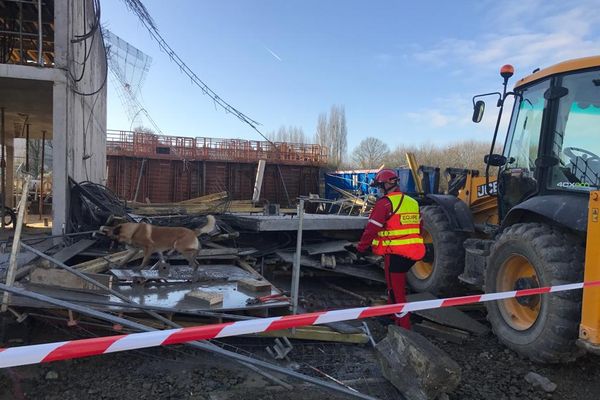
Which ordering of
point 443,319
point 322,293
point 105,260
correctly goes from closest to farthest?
point 443,319
point 105,260
point 322,293

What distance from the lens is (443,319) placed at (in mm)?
5332

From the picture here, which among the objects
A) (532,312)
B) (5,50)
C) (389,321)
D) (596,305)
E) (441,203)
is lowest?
(389,321)

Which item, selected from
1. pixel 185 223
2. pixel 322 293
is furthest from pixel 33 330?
pixel 322 293

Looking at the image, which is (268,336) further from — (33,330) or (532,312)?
(532,312)

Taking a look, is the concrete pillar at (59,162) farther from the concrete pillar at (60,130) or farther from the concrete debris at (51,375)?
the concrete debris at (51,375)

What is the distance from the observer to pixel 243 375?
13.0ft

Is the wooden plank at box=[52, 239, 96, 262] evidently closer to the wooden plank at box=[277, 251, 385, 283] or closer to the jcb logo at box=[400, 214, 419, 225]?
the wooden plank at box=[277, 251, 385, 283]

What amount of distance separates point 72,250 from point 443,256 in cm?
500

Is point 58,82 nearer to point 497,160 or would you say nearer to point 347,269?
point 347,269

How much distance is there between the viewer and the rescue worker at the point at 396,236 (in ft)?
16.8

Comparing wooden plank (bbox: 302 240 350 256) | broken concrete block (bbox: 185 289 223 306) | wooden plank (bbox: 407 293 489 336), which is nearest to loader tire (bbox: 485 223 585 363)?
wooden plank (bbox: 407 293 489 336)

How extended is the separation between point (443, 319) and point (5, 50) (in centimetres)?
989

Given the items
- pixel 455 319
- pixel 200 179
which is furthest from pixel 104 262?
pixel 200 179

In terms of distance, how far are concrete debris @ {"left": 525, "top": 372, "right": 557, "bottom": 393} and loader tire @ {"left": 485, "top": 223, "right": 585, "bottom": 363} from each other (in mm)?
157
